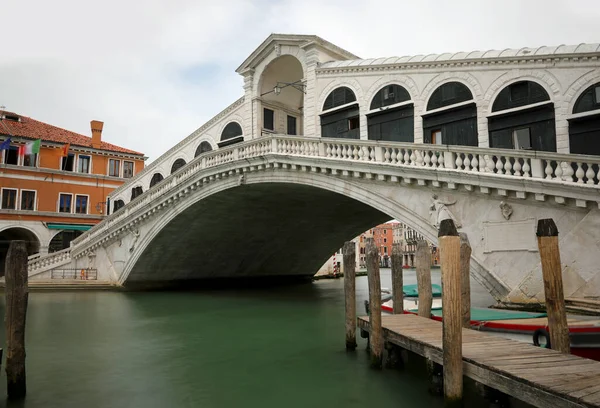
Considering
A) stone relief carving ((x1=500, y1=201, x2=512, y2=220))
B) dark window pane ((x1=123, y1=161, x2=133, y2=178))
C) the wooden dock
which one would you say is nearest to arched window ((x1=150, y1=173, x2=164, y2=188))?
dark window pane ((x1=123, y1=161, x2=133, y2=178))

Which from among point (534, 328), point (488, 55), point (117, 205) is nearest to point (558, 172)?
point (534, 328)

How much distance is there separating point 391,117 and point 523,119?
3.16m

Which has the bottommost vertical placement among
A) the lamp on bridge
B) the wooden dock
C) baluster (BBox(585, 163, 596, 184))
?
the wooden dock

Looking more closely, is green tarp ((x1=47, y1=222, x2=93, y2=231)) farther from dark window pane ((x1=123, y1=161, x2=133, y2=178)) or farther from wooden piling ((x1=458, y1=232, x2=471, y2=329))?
wooden piling ((x1=458, y1=232, x2=471, y2=329))

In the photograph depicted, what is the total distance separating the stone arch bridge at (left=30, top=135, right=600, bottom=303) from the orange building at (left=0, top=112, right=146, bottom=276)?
3951 millimetres

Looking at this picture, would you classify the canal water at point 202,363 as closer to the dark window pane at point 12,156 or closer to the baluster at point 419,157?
the baluster at point 419,157

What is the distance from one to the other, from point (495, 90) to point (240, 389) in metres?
8.08

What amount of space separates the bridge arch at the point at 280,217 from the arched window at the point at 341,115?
1667 millimetres

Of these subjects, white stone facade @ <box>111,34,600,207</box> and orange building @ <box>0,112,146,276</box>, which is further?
orange building @ <box>0,112,146,276</box>

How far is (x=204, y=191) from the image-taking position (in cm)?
1369

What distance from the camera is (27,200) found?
20.1 metres

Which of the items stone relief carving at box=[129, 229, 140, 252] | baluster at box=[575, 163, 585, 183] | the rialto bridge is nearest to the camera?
baluster at box=[575, 163, 585, 183]

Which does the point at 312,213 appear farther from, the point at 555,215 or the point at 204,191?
the point at 555,215

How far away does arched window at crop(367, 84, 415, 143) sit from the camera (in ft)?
37.3
